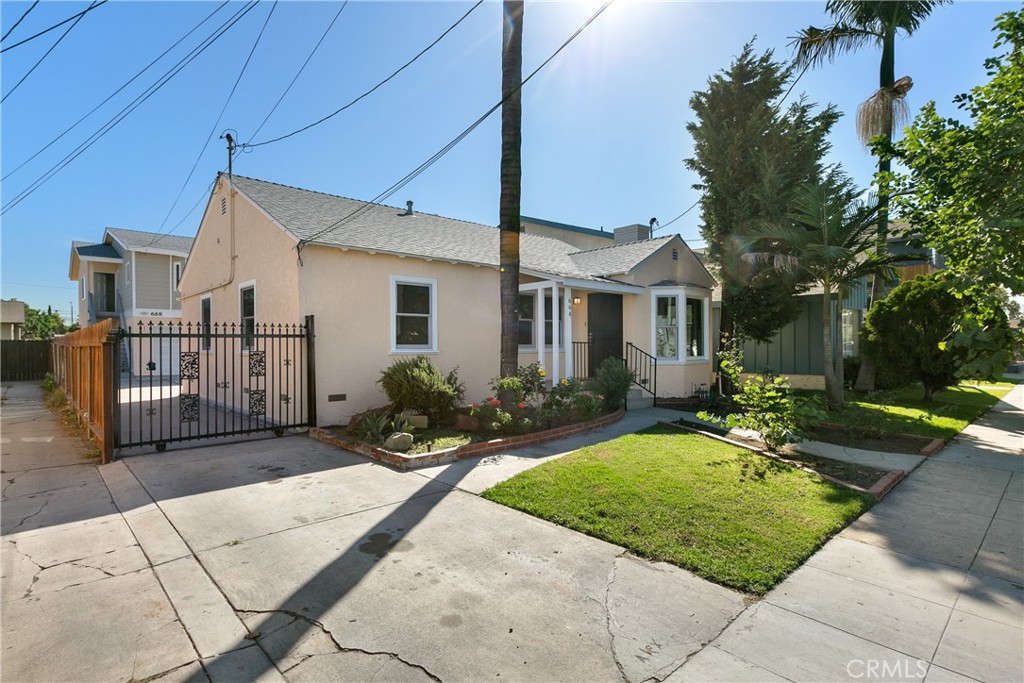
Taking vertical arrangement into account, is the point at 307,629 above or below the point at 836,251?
below

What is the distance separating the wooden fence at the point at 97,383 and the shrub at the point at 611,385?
24.8 feet

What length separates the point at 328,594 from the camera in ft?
10.4

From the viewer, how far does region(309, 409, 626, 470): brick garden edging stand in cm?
632

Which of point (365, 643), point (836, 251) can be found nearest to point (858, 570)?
point (365, 643)

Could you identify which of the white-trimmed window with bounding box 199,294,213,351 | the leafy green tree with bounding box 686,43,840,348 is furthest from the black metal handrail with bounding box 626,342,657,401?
the white-trimmed window with bounding box 199,294,213,351

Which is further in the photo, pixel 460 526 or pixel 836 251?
pixel 836 251

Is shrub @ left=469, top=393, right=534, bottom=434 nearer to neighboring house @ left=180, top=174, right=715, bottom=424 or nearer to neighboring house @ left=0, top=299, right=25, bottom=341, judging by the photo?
neighboring house @ left=180, top=174, right=715, bottom=424

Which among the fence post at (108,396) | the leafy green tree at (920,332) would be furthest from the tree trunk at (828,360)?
→ the fence post at (108,396)

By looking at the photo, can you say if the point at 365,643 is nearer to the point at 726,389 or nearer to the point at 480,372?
the point at 480,372

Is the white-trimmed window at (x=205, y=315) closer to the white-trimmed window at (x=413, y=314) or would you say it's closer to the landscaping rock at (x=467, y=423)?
the white-trimmed window at (x=413, y=314)

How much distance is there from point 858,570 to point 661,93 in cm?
987

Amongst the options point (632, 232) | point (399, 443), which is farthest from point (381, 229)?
point (632, 232)

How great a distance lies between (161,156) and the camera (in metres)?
13.1

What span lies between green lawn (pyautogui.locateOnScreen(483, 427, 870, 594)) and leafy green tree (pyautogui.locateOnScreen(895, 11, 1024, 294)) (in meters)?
3.15
